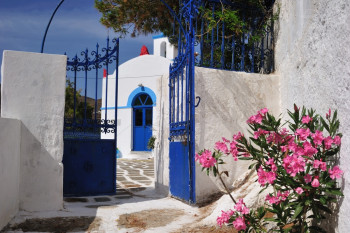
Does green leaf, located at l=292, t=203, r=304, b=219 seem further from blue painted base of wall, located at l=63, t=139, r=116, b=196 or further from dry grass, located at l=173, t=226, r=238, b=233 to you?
blue painted base of wall, located at l=63, t=139, r=116, b=196

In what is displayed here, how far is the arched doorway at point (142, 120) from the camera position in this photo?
16.0m

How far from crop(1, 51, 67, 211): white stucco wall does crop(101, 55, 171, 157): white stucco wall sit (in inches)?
411

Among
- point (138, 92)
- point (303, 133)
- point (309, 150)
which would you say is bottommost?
point (309, 150)

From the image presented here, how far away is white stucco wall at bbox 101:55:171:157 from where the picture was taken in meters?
16.2

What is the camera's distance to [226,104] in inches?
225

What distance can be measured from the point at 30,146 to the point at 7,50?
4.70ft

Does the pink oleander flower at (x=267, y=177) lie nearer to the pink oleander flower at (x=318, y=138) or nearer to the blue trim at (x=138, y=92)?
the pink oleander flower at (x=318, y=138)

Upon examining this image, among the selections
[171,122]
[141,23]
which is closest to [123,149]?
[141,23]

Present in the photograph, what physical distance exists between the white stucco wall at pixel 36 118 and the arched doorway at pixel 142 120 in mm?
10461

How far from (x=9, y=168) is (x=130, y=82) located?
40.7 feet

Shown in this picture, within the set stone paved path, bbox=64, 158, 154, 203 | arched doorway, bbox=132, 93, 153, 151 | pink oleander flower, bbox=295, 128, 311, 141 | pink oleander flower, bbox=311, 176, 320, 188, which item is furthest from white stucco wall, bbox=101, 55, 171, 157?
pink oleander flower, bbox=311, 176, 320, 188

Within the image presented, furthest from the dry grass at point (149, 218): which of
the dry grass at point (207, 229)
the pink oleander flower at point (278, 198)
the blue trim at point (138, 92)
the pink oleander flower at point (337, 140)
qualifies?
the blue trim at point (138, 92)

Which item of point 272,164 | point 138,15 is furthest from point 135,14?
point 272,164

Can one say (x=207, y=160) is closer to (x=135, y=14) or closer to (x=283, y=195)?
(x=283, y=195)
